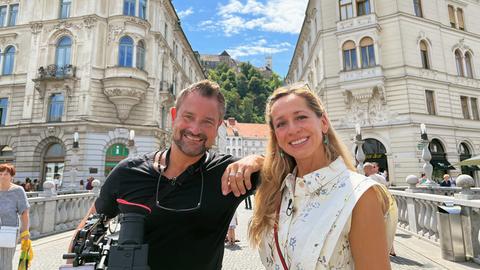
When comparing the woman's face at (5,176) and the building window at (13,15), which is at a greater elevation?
the building window at (13,15)

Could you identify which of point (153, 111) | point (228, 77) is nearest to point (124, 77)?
point (153, 111)

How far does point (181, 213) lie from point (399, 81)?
22.8 m

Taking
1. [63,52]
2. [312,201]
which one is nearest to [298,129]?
[312,201]

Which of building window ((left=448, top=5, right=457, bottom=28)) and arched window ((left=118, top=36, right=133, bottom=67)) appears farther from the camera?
building window ((left=448, top=5, right=457, bottom=28))

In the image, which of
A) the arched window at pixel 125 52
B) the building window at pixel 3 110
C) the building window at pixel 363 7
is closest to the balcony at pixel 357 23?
the building window at pixel 363 7

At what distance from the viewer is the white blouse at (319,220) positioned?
4.59ft

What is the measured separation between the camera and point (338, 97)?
876 inches

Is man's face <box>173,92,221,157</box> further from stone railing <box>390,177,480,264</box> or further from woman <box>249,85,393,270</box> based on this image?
stone railing <box>390,177,480,264</box>

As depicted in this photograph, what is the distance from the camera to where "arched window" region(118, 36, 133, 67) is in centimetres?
2175

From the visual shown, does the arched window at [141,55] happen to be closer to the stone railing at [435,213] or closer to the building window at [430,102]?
the stone railing at [435,213]

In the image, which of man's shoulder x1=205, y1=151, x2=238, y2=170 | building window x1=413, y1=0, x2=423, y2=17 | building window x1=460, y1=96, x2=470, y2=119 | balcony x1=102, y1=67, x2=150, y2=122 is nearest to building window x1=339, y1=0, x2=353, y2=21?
building window x1=413, y1=0, x2=423, y2=17

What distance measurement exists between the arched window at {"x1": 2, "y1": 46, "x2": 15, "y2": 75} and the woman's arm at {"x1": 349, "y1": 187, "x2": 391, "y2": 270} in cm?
2959

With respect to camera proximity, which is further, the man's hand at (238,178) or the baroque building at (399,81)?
the baroque building at (399,81)

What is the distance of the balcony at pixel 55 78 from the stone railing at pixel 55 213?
13.5 meters
